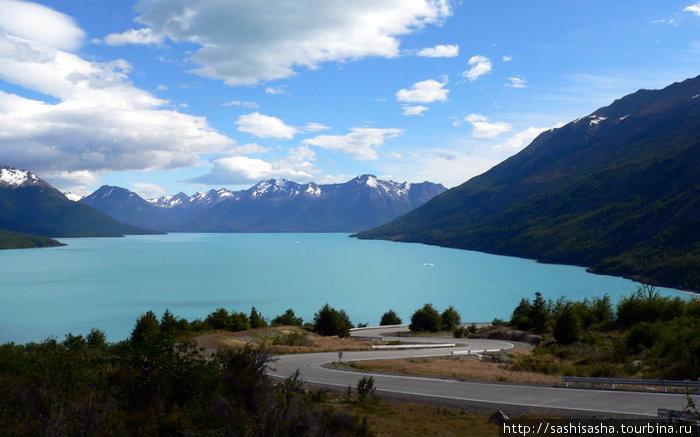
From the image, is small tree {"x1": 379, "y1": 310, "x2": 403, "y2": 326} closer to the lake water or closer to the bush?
the lake water

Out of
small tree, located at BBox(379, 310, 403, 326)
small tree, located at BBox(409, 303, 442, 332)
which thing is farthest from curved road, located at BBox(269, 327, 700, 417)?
small tree, located at BBox(379, 310, 403, 326)

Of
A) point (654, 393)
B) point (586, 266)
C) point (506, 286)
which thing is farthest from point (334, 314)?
point (586, 266)

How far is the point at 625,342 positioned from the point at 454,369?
573 inches

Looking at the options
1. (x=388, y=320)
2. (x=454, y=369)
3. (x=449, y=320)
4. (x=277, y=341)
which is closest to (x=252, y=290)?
(x=388, y=320)

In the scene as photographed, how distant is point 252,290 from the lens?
405ft

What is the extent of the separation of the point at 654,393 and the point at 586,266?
189 meters

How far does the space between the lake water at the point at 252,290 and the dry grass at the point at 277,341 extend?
31.7m

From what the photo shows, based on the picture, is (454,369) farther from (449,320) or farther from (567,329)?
(449,320)

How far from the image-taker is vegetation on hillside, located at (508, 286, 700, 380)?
90.2 feet

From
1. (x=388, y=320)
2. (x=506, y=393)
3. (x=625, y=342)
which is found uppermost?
(x=625, y=342)

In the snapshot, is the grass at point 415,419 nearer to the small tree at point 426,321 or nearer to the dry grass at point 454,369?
the dry grass at point 454,369

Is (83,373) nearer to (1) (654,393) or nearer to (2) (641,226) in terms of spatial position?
(1) (654,393)

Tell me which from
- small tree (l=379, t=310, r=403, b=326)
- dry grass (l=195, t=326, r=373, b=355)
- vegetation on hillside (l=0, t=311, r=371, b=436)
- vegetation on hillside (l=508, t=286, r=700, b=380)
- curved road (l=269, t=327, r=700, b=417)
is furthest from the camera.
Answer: small tree (l=379, t=310, r=403, b=326)

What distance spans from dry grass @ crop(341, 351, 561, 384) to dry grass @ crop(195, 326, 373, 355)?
26.6 feet
